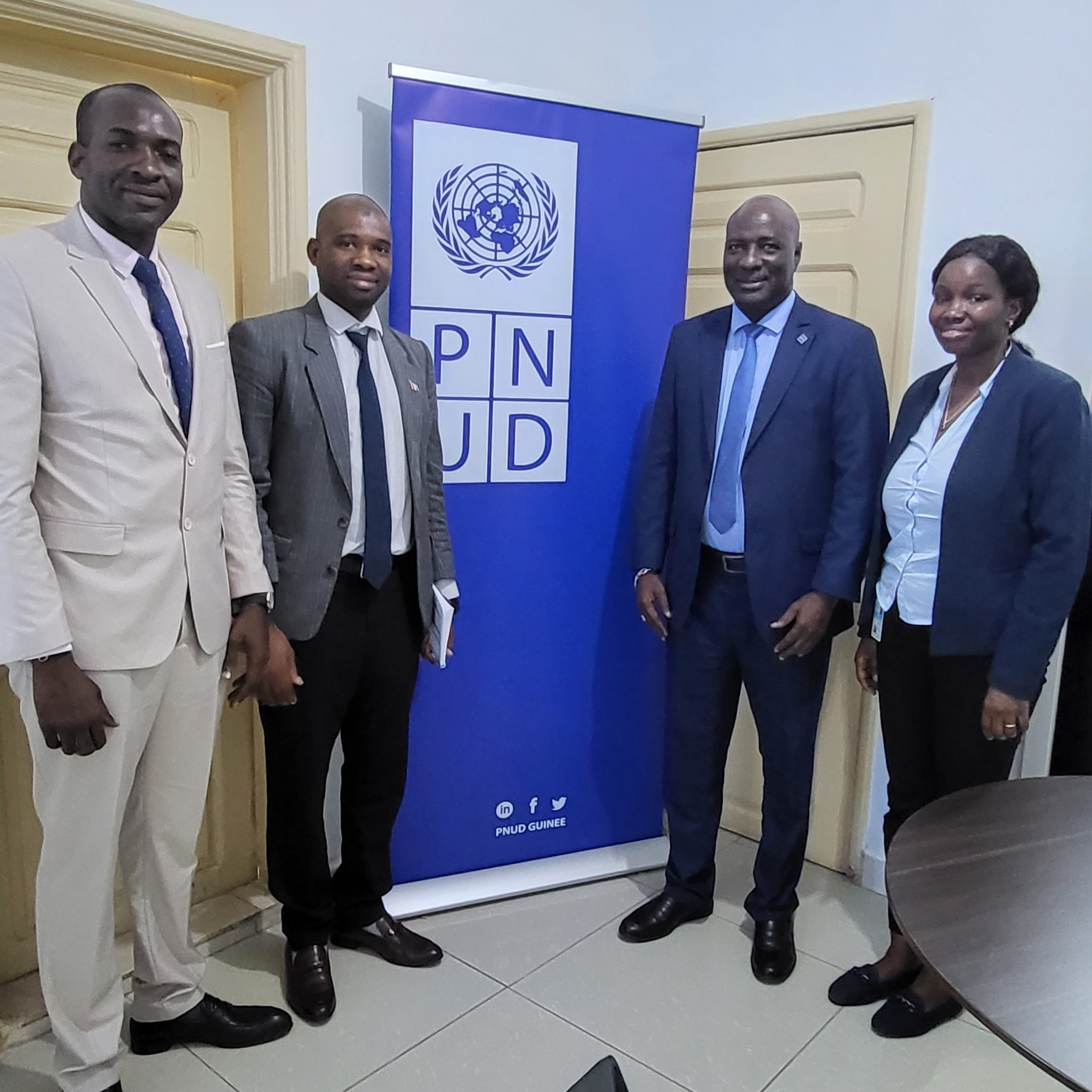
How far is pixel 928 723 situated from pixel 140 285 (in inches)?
69.3

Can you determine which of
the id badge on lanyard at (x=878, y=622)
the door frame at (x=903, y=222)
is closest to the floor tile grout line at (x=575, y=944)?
the door frame at (x=903, y=222)

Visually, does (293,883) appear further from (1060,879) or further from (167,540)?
(1060,879)

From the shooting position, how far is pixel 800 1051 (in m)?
1.97

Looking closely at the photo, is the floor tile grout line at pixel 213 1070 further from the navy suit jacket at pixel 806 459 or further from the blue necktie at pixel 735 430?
the blue necktie at pixel 735 430

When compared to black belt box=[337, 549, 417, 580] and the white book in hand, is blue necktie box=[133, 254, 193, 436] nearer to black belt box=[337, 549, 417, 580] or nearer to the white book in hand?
black belt box=[337, 549, 417, 580]

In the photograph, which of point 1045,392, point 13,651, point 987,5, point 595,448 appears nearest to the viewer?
point 13,651

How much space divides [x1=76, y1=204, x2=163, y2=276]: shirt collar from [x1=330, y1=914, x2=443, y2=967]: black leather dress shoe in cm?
156

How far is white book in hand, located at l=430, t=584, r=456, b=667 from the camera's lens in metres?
2.12

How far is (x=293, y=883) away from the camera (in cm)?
204

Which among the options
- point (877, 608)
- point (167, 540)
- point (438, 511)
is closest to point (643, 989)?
point (877, 608)

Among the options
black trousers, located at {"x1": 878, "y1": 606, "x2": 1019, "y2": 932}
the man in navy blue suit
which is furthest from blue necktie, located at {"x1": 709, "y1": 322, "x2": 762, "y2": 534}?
black trousers, located at {"x1": 878, "y1": 606, "x2": 1019, "y2": 932}

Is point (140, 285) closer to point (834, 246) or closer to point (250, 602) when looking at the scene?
point (250, 602)

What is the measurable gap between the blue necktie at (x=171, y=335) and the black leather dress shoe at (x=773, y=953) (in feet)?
5.69

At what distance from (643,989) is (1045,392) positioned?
5.05 feet
